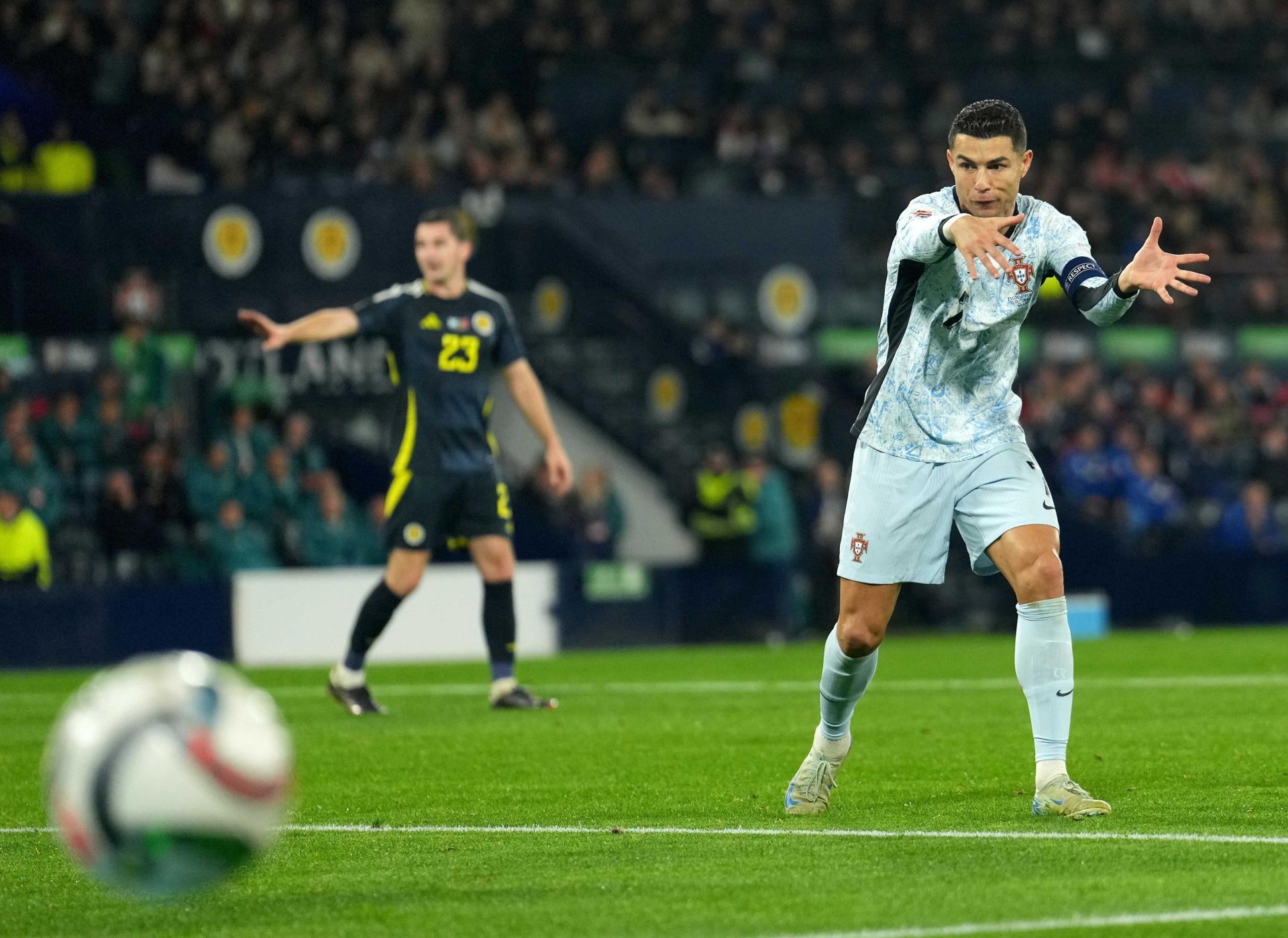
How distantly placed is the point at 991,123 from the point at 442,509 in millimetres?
5535

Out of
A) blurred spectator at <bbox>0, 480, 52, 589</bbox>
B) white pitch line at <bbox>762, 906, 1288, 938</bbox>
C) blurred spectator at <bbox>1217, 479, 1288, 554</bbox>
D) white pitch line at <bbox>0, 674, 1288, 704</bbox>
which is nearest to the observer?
white pitch line at <bbox>762, 906, 1288, 938</bbox>

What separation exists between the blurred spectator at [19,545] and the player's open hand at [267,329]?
27.7 ft

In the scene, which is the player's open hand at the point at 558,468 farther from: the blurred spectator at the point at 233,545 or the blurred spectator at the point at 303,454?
the blurred spectator at the point at 303,454

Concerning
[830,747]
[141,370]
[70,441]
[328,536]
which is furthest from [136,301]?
[830,747]

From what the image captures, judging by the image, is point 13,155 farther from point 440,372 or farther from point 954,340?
point 954,340

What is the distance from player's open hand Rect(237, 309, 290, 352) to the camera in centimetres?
1053

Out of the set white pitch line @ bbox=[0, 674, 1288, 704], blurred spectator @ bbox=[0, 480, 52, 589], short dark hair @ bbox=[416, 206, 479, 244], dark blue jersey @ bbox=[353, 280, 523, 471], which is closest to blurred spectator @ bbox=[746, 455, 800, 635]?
white pitch line @ bbox=[0, 674, 1288, 704]

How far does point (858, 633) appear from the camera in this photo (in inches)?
294

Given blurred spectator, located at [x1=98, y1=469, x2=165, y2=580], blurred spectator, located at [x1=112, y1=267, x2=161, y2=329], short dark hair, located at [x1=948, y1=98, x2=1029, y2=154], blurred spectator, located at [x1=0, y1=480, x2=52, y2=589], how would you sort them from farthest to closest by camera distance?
1. blurred spectator, located at [x1=112, y1=267, x2=161, y2=329]
2. blurred spectator, located at [x1=98, y1=469, x2=165, y2=580]
3. blurred spectator, located at [x1=0, y1=480, x2=52, y2=589]
4. short dark hair, located at [x1=948, y1=98, x2=1029, y2=154]

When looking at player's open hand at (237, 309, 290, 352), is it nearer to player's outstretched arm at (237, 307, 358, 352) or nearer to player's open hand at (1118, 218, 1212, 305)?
player's outstretched arm at (237, 307, 358, 352)

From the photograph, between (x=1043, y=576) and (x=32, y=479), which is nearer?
(x=1043, y=576)

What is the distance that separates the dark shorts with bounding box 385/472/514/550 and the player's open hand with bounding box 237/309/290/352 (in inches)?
52.4

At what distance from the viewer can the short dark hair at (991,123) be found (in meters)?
7.19

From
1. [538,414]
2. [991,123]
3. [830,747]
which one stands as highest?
[991,123]
